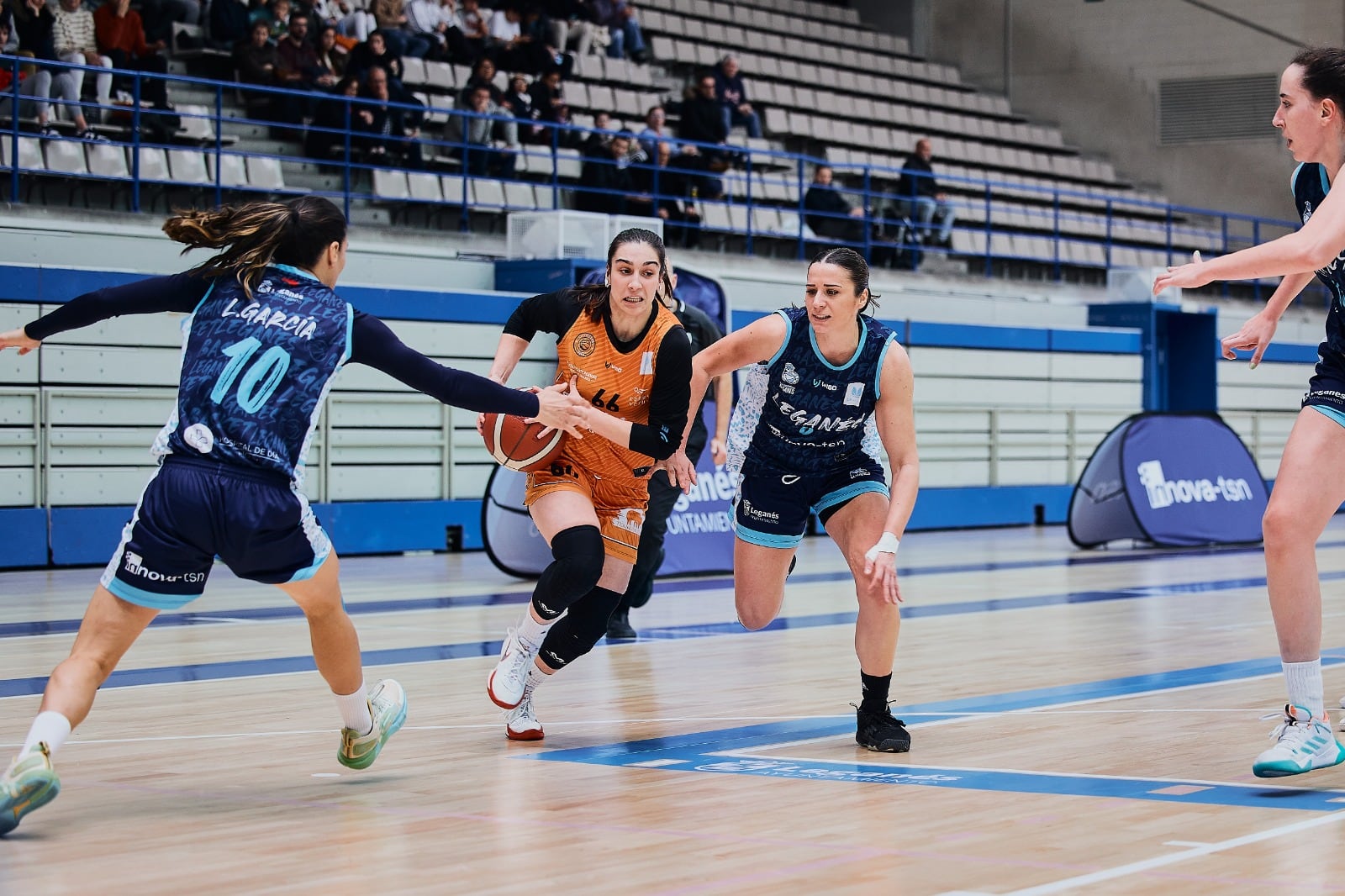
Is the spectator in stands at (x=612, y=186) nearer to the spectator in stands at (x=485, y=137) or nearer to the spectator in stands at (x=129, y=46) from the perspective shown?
the spectator in stands at (x=485, y=137)

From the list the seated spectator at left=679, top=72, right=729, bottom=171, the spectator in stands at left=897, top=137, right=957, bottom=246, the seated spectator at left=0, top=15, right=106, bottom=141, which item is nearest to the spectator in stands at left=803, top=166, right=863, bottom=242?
the seated spectator at left=679, top=72, right=729, bottom=171

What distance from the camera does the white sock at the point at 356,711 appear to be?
4726mm

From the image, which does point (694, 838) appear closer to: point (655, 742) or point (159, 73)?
point (655, 742)

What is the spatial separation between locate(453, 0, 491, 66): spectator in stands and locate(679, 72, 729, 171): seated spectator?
231 cm

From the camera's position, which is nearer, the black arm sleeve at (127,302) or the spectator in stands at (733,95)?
the black arm sleeve at (127,302)

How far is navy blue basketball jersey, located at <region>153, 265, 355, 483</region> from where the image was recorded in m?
4.30

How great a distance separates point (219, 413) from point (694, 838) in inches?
60.9

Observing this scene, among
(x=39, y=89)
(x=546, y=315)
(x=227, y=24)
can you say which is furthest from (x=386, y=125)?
(x=546, y=315)

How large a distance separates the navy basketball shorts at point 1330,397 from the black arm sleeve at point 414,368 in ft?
7.36

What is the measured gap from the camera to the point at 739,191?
1964cm

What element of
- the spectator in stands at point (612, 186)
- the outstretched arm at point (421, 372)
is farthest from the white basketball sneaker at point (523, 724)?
the spectator in stands at point (612, 186)

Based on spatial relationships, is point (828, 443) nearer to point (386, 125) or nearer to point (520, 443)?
point (520, 443)

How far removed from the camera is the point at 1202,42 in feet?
87.4

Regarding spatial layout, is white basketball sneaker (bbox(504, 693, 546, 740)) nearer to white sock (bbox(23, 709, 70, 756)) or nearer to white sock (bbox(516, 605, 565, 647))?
white sock (bbox(516, 605, 565, 647))
